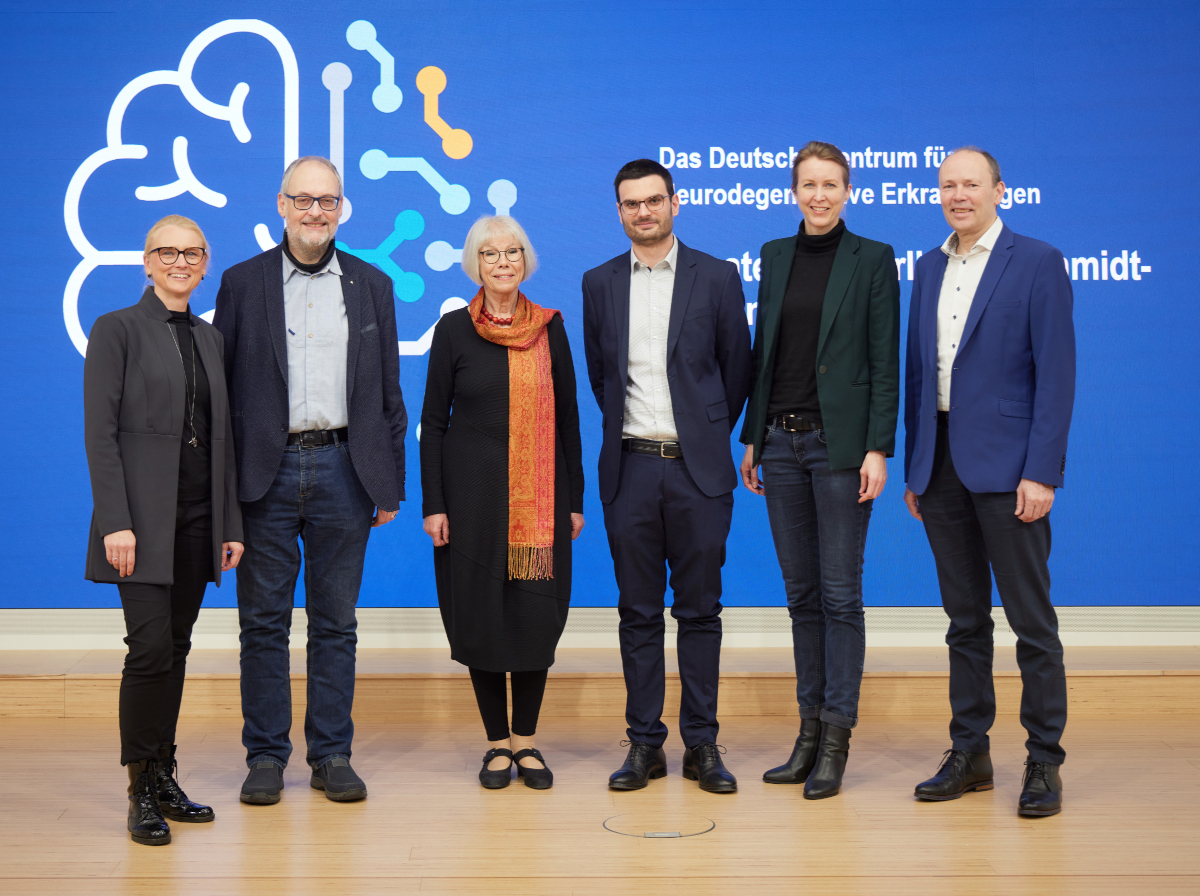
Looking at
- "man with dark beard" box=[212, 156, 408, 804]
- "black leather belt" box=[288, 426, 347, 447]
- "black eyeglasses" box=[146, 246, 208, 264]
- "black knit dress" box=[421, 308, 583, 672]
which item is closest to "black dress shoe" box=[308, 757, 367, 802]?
"man with dark beard" box=[212, 156, 408, 804]

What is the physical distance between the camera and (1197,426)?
14.4 ft

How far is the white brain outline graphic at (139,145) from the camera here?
4.31 m

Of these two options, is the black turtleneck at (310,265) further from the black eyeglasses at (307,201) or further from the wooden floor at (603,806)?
the wooden floor at (603,806)

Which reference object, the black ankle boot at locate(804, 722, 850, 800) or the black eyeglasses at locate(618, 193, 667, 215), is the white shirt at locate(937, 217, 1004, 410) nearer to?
the black eyeglasses at locate(618, 193, 667, 215)

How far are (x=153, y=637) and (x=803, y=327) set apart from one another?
6.16 feet

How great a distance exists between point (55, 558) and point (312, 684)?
1819mm

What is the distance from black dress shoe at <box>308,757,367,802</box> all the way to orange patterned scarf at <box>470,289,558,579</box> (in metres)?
0.71

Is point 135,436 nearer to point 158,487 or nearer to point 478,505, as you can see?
point 158,487

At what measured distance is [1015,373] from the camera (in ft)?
9.53

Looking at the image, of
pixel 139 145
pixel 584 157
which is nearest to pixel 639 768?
pixel 584 157

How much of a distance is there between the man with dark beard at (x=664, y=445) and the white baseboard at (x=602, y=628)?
49.7 inches

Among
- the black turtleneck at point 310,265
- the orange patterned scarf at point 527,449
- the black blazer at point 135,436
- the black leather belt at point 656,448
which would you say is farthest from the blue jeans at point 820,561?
the black blazer at point 135,436

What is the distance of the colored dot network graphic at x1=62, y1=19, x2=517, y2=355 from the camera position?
4.32 meters

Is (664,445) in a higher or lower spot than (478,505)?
higher
